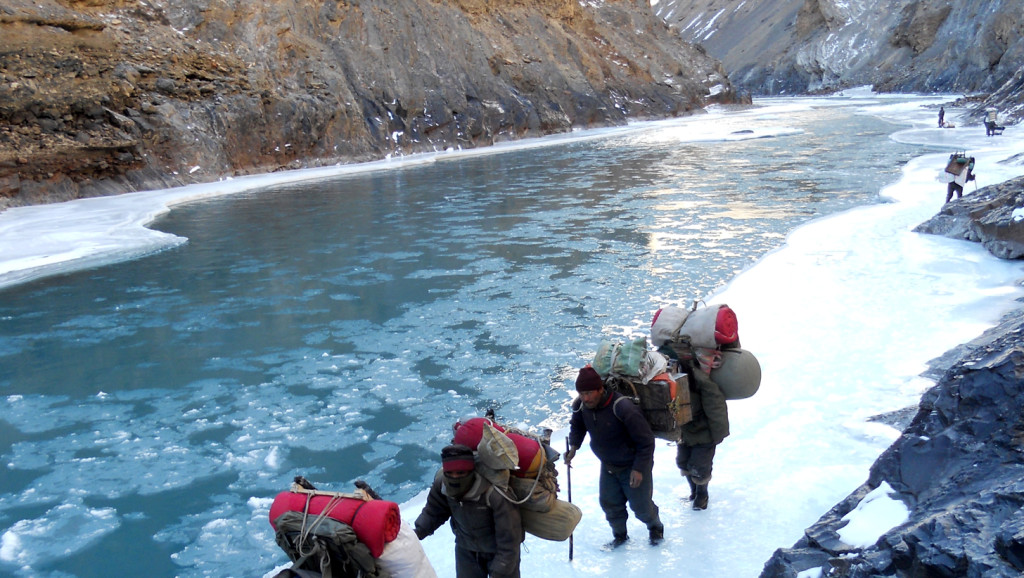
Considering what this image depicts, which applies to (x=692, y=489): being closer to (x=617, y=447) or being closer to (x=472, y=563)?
(x=617, y=447)

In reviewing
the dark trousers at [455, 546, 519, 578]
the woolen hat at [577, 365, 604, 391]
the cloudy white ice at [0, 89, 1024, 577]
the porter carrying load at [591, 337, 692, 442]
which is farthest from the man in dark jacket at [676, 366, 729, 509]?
the dark trousers at [455, 546, 519, 578]

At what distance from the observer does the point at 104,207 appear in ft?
72.7

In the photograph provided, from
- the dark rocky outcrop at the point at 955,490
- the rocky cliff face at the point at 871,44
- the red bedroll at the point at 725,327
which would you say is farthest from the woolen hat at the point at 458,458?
the rocky cliff face at the point at 871,44

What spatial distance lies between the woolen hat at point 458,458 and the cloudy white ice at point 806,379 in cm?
135

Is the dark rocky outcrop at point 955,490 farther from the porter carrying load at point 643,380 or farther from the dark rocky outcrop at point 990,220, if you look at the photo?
the dark rocky outcrop at point 990,220

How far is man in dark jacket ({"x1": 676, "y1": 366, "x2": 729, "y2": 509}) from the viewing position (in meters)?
4.68

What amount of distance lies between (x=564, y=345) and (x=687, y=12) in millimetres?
193866

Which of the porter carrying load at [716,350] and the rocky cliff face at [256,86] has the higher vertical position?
the rocky cliff face at [256,86]

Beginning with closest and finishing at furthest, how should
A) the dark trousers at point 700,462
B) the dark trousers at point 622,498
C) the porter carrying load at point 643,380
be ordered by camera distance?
1. the porter carrying load at point 643,380
2. the dark trousers at point 622,498
3. the dark trousers at point 700,462

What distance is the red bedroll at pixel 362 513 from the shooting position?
9.89 feet

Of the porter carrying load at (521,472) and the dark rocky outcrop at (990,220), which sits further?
the dark rocky outcrop at (990,220)

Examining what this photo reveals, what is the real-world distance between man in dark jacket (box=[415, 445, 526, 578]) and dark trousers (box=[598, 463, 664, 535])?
38.6 inches

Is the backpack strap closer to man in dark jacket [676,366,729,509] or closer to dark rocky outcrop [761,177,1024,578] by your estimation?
man in dark jacket [676,366,729,509]

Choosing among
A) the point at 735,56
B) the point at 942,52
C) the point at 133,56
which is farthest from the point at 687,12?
the point at 133,56
